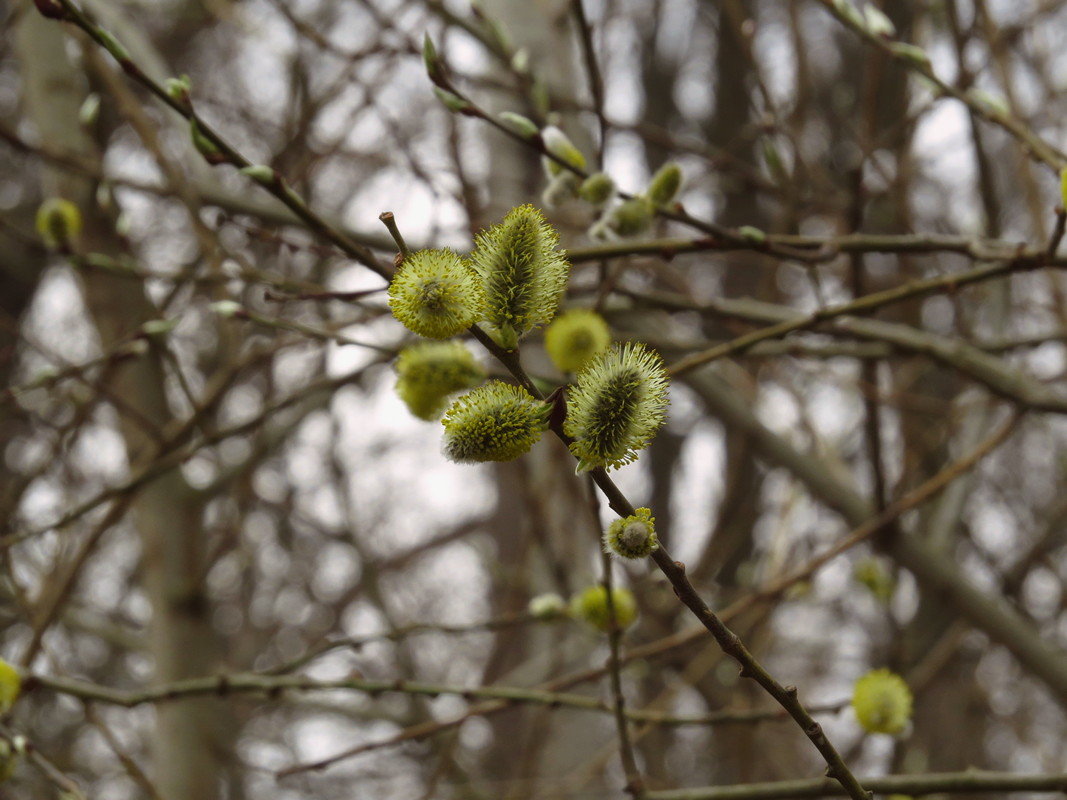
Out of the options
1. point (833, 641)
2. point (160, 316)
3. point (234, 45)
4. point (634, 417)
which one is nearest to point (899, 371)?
point (833, 641)

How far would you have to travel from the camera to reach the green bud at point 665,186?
Answer: 141cm

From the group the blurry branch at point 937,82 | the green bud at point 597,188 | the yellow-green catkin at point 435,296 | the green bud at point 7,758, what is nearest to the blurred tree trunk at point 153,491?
the green bud at point 7,758

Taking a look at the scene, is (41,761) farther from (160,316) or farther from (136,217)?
(136,217)

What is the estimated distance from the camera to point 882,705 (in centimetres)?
139

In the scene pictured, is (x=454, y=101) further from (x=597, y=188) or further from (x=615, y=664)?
(x=615, y=664)

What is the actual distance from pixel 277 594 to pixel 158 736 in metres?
3.97

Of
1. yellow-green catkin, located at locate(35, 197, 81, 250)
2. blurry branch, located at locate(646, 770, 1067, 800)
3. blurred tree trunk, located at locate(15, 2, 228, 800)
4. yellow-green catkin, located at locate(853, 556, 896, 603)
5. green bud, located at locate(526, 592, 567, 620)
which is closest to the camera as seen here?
blurry branch, located at locate(646, 770, 1067, 800)

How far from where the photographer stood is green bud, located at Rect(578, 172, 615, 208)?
1.38 m

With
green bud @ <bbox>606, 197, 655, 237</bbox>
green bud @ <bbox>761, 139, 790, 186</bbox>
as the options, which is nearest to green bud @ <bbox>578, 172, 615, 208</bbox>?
green bud @ <bbox>606, 197, 655, 237</bbox>

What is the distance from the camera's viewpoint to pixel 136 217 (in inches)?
212

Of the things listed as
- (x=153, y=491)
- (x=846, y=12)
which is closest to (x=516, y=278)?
(x=846, y=12)

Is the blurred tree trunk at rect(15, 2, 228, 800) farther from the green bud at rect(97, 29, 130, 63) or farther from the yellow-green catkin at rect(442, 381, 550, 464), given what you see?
the yellow-green catkin at rect(442, 381, 550, 464)

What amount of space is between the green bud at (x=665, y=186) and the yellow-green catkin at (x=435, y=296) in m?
0.65

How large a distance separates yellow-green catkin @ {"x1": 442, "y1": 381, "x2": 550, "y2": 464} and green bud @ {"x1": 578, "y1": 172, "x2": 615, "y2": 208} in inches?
24.7
